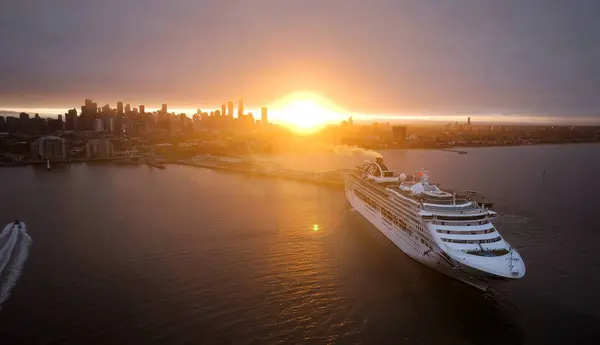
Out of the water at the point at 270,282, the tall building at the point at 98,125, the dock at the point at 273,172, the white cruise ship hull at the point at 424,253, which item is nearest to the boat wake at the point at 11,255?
the water at the point at 270,282

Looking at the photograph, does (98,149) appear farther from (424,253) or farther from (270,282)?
(424,253)

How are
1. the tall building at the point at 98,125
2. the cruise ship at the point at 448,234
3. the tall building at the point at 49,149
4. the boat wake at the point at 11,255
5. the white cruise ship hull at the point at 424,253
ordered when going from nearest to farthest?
the cruise ship at the point at 448,234, the white cruise ship hull at the point at 424,253, the boat wake at the point at 11,255, the tall building at the point at 49,149, the tall building at the point at 98,125

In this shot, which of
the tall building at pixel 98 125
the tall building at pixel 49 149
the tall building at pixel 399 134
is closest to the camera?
the tall building at pixel 49 149

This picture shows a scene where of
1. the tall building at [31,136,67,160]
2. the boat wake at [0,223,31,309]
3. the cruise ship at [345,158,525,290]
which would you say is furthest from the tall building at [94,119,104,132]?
the cruise ship at [345,158,525,290]

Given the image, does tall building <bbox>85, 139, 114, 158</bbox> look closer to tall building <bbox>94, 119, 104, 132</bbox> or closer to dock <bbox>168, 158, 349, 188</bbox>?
dock <bbox>168, 158, 349, 188</bbox>

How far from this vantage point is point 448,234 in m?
10.6

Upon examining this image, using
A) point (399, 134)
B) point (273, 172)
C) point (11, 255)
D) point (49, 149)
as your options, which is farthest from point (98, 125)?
point (11, 255)

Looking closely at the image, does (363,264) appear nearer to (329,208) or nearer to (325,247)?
(325,247)

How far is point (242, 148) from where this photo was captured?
5544cm

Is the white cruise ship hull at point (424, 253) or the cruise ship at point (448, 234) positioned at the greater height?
the cruise ship at point (448, 234)

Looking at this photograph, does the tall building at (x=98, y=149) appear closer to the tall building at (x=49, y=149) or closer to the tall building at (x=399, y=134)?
the tall building at (x=49, y=149)

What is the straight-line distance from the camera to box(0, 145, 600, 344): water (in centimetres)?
834

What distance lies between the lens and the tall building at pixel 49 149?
39969 mm

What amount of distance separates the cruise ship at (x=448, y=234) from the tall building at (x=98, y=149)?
37.0 meters
